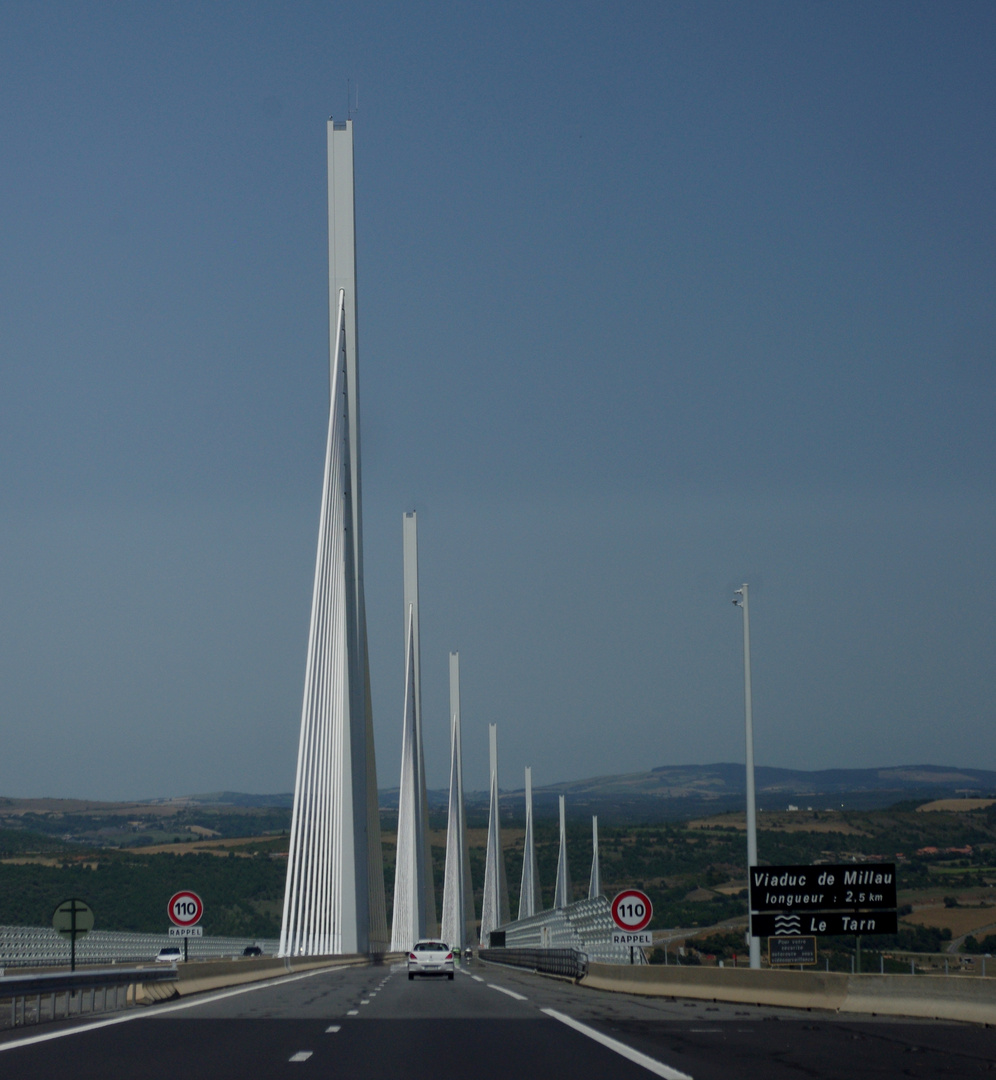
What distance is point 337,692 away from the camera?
45.0 m

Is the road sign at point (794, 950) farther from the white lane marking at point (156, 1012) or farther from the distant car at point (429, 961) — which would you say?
the distant car at point (429, 961)

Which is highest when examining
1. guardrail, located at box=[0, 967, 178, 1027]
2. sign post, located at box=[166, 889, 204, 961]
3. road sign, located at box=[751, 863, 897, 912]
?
road sign, located at box=[751, 863, 897, 912]

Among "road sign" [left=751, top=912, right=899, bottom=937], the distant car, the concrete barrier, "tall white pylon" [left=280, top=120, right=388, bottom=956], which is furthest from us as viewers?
the distant car

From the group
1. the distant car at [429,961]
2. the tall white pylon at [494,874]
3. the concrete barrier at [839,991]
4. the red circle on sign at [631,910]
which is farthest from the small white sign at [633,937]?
the tall white pylon at [494,874]

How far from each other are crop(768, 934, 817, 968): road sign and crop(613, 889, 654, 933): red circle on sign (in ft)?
10.4

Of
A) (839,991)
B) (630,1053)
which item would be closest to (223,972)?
(839,991)

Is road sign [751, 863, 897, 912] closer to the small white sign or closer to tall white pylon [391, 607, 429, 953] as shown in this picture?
the small white sign

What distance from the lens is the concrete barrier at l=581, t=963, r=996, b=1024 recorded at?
1936 cm

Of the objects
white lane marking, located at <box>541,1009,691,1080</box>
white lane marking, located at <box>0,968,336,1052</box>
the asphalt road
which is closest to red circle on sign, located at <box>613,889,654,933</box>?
the asphalt road

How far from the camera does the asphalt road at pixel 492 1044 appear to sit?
43.5ft

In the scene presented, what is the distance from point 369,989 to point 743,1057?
19997mm

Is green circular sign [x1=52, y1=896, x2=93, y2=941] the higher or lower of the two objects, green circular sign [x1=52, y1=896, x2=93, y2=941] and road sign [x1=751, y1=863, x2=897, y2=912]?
the lower

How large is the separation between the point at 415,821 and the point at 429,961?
27.0 meters

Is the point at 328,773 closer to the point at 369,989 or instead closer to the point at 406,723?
the point at 369,989
